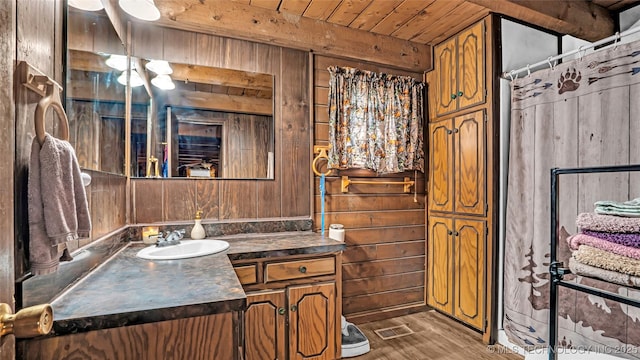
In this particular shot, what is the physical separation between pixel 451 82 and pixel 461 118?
1.15ft

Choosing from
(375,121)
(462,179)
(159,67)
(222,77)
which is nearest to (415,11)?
(375,121)

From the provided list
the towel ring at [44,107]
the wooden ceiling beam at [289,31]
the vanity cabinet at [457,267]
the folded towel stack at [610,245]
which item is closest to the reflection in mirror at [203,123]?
the wooden ceiling beam at [289,31]

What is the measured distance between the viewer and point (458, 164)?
2.57 metres

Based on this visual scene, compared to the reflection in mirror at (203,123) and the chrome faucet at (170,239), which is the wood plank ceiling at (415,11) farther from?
the chrome faucet at (170,239)

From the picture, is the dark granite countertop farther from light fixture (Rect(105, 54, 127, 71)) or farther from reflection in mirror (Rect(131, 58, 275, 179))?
light fixture (Rect(105, 54, 127, 71))

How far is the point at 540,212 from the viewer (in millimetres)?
1937

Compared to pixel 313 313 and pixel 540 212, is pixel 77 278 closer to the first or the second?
pixel 313 313

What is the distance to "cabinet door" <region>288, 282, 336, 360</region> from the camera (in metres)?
1.87

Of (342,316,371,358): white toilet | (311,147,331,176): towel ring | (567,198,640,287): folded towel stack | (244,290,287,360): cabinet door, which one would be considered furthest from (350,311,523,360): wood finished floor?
(567,198,640,287): folded towel stack

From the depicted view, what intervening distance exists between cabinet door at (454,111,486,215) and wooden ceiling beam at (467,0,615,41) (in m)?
0.69

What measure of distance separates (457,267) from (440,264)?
206mm

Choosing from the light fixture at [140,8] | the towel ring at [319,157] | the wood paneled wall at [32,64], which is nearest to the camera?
the wood paneled wall at [32,64]

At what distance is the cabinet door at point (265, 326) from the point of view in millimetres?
1771

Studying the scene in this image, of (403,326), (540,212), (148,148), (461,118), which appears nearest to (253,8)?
(148,148)
